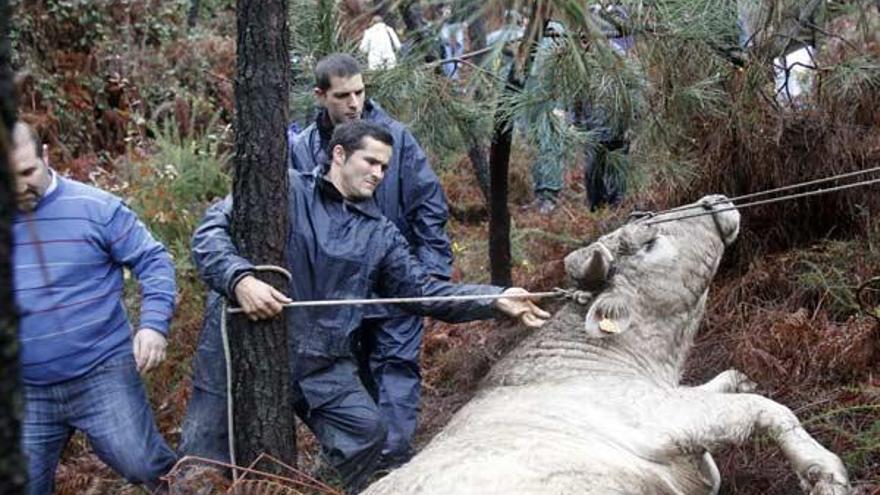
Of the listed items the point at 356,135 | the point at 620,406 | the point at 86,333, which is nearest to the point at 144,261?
the point at 86,333

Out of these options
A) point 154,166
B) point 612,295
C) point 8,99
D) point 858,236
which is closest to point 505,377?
point 612,295

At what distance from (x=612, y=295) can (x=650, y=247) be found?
29cm

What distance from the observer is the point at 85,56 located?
15.1 m

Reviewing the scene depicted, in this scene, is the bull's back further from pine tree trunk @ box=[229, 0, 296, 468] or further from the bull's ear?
pine tree trunk @ box=[229, 0, 296, 468]

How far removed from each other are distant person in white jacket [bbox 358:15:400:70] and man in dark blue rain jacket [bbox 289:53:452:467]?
2.60 ft

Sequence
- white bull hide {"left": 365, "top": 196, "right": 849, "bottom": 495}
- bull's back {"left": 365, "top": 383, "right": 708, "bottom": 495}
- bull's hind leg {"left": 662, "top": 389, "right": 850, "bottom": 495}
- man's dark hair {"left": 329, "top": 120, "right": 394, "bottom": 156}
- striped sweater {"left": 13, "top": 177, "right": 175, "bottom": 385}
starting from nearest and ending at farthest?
bull's back {"left": 365, "top": 383, "right": 708, "bottom": 495}, white bull hide {"left": 365, "top": 196, "right": 849, "bottom": 495}, bull's hind leg {"left": 662, "top": 389, "right": 850, "bottom": 495}, striped sweater {"left": 13, "top": 177, "right": 175, "bottom": 385}, man's dark hair {"left": 329, "top": 120, "right": 394, "bottom": 156}

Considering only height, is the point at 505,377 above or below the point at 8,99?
below

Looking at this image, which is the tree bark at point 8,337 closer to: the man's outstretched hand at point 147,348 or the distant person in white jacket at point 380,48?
the man's outstretched hand at point 147,348

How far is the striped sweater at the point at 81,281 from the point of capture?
5125mm

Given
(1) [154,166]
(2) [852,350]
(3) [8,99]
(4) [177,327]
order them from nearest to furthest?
(3) [8,99]
(2) [852,350]
(4) [177,327]
(1) [154,166]

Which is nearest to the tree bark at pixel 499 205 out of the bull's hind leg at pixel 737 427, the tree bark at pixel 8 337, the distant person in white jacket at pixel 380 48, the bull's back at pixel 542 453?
the distant person in white jacket at pixel 380 48

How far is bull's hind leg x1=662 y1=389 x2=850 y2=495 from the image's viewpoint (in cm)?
490

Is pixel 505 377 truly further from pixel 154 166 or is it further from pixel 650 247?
pixel 154 166

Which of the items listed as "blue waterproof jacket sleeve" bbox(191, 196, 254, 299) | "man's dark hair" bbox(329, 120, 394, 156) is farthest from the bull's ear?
"blue waterproof jacket sleeve" bbox(191, 196, 254, 299)
